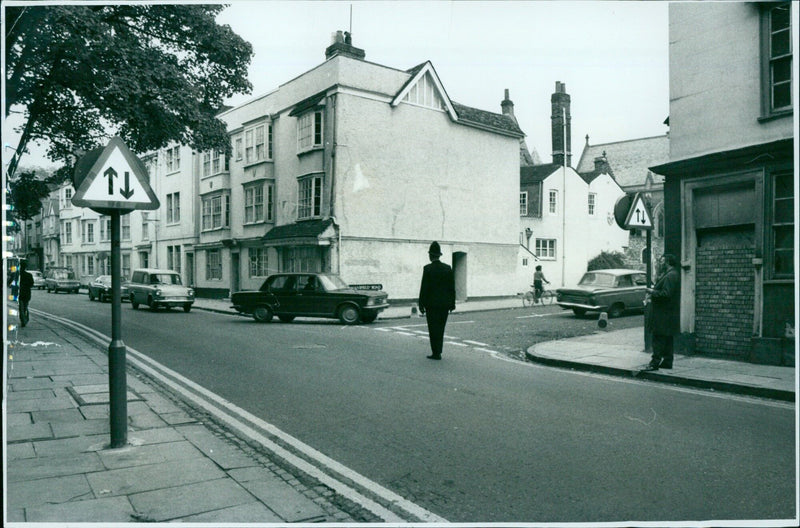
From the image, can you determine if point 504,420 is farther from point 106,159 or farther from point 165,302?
point 165,302

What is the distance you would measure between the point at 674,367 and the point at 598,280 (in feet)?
38.4

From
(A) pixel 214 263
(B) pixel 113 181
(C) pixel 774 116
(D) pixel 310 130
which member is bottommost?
(A) pixel 214 263

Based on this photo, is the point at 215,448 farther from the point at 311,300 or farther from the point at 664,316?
the point at 311,300

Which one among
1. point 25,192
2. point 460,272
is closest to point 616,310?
point 460,272

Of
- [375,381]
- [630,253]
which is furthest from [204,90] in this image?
[630,253]

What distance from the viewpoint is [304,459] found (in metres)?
5.01

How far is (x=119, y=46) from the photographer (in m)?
12.3

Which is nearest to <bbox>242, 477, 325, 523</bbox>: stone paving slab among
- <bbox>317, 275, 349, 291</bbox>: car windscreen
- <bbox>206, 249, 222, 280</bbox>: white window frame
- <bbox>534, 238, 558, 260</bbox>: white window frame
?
<bbox>317, 275, 349, 291</bbox>: car windscreen

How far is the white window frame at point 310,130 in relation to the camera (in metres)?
24.7

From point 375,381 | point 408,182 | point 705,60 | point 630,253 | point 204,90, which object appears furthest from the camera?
point 630,253

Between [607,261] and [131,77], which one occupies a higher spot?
[131,77]

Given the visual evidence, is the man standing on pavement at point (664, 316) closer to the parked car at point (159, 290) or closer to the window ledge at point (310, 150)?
the window ledge at point (310, 150)

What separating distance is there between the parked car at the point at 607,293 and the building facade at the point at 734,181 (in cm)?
871

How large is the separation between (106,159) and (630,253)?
3177 cm
